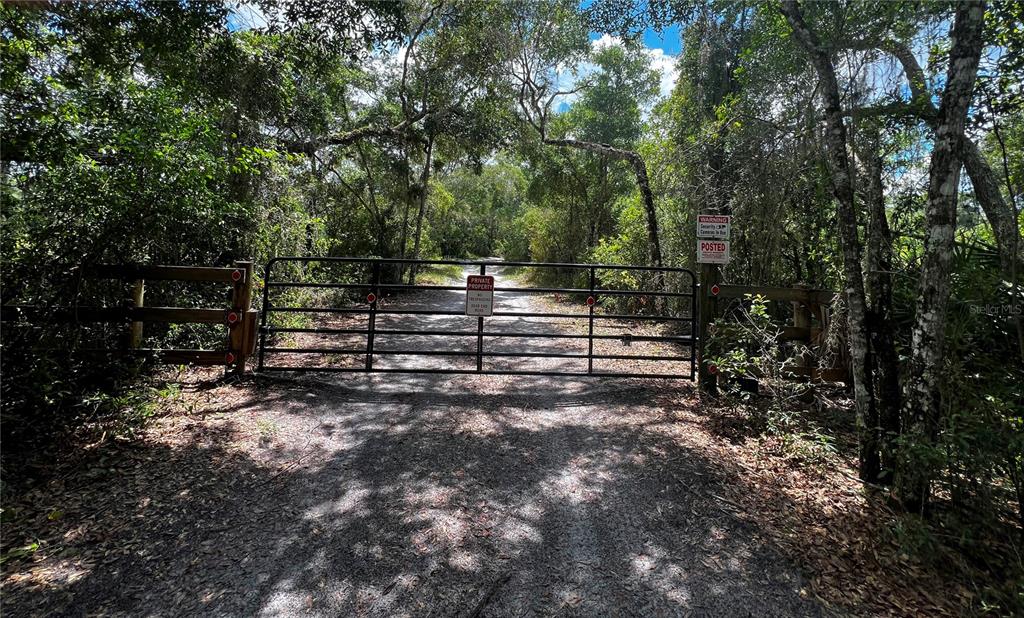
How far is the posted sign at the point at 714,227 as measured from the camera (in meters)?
5.08

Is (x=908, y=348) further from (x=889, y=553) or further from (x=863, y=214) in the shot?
(x=863, y=214)

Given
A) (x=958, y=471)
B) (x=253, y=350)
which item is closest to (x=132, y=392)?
(x=253, y=350)

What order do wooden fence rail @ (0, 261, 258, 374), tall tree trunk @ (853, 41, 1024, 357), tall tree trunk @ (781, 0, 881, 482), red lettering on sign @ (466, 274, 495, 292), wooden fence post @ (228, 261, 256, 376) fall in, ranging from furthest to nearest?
red lettering on sign @ (466, 274, 495, 292), wooden fence post @ (228, 261, 256, 376), wooden fence rail @ (0, 261, 258, 374), tall tree trunk @ (781, 0, 881, 482), tall tree trunk @ (853, 41, 1024, 357)

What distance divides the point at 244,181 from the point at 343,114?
8.11m

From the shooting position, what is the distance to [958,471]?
2578mm

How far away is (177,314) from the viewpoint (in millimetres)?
4594

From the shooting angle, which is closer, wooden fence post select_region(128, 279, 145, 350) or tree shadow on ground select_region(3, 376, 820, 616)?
tree shadow on ground select_region(3, 376, 820, 616)

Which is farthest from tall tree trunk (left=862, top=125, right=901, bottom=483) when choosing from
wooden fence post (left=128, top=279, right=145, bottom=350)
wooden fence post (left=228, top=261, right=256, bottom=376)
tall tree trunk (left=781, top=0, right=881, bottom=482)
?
wooden fence post (left=128, top=279, right=145, bottom=350)

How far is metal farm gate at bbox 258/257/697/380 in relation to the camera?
5316 mm

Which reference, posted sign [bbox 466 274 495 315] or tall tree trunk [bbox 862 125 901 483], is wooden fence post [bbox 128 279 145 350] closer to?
posted sign [bbox 466 274 495 315]

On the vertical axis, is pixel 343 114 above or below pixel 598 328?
above

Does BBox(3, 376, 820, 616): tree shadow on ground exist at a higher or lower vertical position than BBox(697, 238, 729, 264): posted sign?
lower

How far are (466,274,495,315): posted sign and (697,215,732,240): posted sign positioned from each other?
2.51 metres

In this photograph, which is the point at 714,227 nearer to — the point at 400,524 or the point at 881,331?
the point at 881,331
